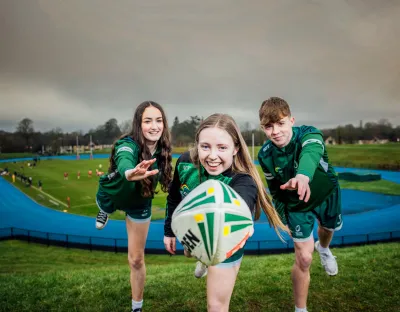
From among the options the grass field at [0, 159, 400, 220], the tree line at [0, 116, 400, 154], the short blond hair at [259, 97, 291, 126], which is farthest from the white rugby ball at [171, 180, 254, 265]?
the grass field at [0, 159, 400, 220]

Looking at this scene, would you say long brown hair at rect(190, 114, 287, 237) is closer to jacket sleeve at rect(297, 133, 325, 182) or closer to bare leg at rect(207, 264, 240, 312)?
jacket sleeve at rect(297, 133, 325, 182)

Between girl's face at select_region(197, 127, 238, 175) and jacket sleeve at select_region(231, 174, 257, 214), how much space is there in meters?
0.14

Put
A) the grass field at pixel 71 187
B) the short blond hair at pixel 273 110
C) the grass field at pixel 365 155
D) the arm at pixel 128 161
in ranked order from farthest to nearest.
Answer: the grass field at pixel 71 187 → the grass field at pixel 365 155 → the short blond hair at pixel 273 110 → the arm at pixel 128 161

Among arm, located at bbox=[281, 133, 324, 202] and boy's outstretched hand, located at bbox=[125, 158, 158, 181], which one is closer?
arm, located at bbox=[281, 133, 324, 202]

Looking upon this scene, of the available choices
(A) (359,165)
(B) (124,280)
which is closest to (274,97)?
(B) (124,280)

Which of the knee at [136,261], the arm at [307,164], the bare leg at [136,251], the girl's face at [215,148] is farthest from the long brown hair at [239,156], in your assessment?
Answer: the knee at [136,261]

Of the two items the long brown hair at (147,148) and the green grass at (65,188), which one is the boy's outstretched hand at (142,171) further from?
the green grass at (65,188)

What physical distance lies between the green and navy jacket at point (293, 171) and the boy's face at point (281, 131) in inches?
2.9

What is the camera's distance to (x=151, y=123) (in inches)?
112

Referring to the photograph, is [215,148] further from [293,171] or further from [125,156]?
[293,171]

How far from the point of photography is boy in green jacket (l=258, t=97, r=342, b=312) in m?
2.64

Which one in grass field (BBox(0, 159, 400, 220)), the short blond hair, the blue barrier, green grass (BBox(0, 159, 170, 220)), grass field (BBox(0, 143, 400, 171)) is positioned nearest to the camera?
the short blond hair

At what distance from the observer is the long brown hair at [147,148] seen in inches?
112

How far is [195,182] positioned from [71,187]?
73.0 feet
